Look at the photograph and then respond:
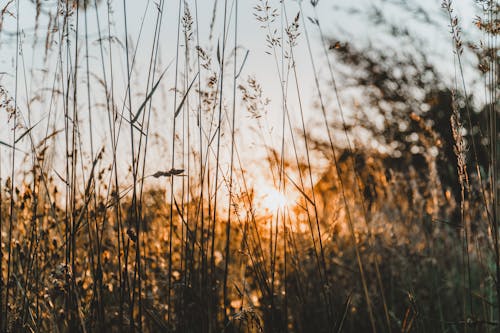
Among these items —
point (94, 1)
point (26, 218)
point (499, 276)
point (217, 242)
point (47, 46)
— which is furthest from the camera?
point (217, 242)

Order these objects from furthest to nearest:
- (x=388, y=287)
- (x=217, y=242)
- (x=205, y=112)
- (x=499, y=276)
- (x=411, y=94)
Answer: (x=411, y=94), (x=217, y=242), (x=388, y=287), (x=205, y=112), (x=499, y=276)

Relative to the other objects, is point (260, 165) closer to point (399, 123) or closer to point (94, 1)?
point (94, 1)

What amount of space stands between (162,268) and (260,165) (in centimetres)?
70

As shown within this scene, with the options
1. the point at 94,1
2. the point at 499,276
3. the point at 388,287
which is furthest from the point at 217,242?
the point at 499,276

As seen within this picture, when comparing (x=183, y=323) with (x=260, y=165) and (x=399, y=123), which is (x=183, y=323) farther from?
(x=399, y=123)

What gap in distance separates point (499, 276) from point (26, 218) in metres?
1.81

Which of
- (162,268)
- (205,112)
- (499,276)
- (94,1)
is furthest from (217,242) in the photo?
(499,276)

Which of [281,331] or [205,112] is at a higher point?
[205,112]

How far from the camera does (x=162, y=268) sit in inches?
92.1

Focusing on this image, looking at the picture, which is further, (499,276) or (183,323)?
(183,323)

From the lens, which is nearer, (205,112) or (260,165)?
(205,112)

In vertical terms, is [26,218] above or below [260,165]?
below

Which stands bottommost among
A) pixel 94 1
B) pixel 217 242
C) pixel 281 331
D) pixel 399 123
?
pixel 281 331

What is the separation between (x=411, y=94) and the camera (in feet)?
25.6
